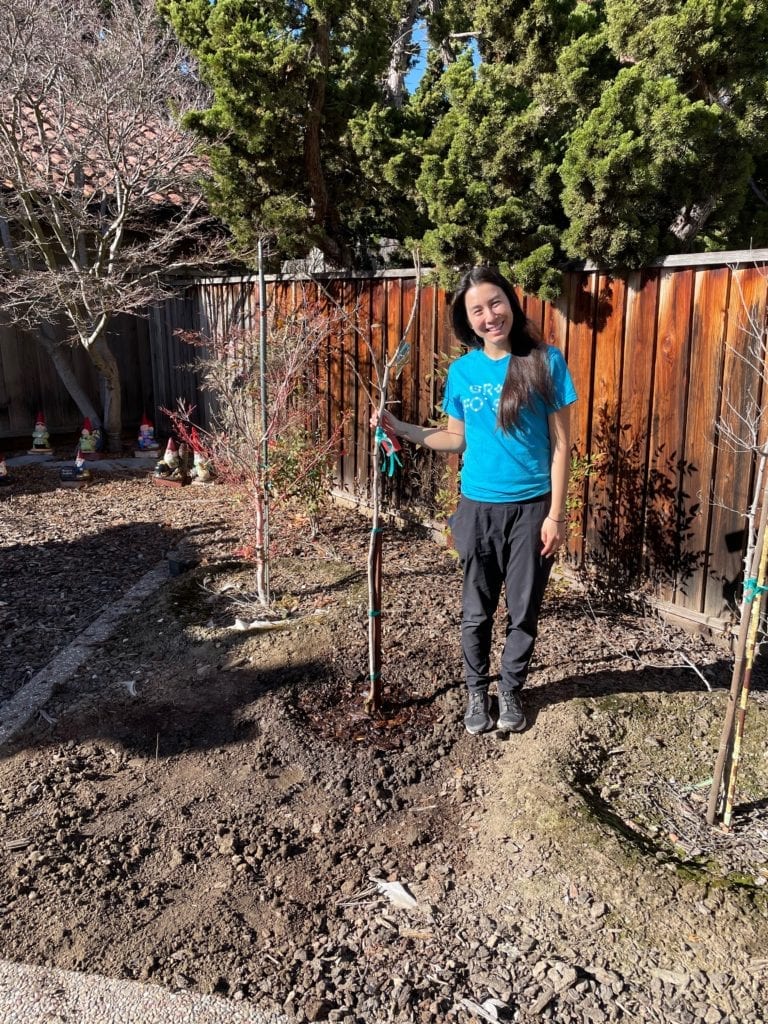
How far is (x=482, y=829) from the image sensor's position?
2.71m

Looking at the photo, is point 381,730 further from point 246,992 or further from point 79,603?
point 79,603

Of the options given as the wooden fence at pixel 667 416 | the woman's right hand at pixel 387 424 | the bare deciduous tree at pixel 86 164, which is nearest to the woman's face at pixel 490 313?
the woman's right hand at pixel 387 424

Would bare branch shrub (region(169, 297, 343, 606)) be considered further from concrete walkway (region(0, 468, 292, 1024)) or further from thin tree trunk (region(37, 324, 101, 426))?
thin tree trunk (region(37, 324, 101, 426))

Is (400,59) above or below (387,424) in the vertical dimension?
above

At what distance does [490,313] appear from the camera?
9.37 feet

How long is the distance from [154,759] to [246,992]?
3.97 feet

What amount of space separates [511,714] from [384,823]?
675mm

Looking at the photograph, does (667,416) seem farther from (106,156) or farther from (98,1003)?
(106,156)

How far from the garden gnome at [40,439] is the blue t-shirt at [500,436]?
24.2 feet

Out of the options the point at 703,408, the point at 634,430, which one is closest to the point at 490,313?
the point at 703,408

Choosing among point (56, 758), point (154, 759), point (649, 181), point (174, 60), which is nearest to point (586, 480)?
point (649, 181)

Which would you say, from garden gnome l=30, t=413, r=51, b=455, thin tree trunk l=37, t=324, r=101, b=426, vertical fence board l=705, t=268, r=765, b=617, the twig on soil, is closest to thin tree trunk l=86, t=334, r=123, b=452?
thin tree trunk l=37, t=324, r=101, b=426

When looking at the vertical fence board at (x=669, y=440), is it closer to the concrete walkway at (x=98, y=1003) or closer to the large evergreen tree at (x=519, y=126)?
the large evergreen tree at (x=519, y=126)

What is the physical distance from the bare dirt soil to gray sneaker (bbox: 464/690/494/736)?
0.18ft
